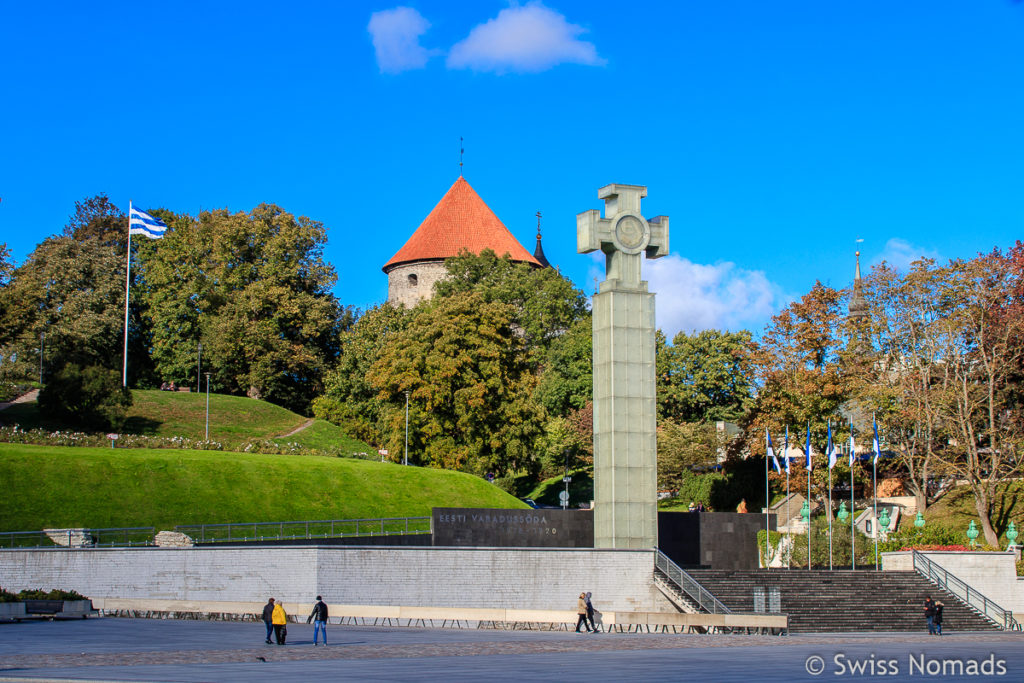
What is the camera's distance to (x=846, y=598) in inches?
1257

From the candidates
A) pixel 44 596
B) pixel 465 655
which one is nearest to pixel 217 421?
pixel 44 596

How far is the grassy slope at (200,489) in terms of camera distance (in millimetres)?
40188

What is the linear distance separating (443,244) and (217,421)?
31.6m

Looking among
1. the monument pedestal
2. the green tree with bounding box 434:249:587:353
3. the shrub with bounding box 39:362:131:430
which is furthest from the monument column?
the green tree with bounding box 434:249:587:353

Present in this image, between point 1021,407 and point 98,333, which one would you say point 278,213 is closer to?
point 98,333

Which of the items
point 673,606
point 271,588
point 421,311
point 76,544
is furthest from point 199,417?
point 673,606

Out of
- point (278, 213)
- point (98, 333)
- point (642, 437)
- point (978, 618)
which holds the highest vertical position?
point (278, 213)

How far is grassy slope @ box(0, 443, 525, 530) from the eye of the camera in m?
40.2

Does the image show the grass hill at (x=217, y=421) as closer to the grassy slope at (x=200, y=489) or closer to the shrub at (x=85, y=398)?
the shrub at (x=85, y=398)

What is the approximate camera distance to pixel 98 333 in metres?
71.2

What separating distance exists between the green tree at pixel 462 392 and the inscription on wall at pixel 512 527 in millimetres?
24874

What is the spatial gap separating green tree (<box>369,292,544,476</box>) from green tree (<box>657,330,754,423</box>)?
1450cm

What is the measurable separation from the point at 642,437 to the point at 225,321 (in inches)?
1981

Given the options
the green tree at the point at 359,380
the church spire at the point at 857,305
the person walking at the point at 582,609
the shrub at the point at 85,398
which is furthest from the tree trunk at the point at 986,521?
the shrub at the point at 85,398
